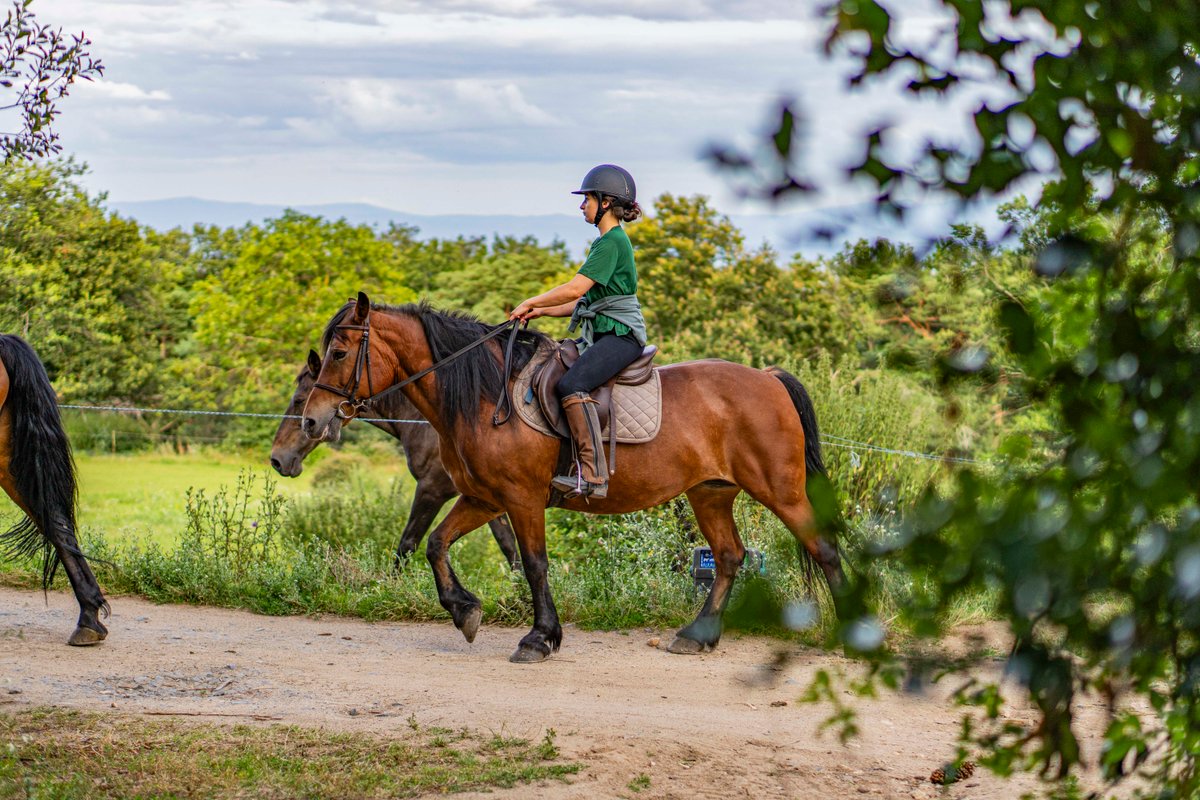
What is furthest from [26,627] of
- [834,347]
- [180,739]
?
[834,347]

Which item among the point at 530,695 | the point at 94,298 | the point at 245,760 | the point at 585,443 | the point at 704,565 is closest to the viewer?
the point at 245,760

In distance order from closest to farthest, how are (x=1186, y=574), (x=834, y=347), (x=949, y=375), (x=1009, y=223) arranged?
(x=1186, y=574) < (x=949, y=375) < (x=1009, y=223) < (x=834, y=347)

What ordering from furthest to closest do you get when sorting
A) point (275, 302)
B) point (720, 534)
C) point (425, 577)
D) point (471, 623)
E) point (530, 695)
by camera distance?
1. point (275, 302)
2. point (425, 577)
3. point (720, 534)
4. point (471, 623)
5. point (530, 695)

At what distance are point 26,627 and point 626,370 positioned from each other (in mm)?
4565

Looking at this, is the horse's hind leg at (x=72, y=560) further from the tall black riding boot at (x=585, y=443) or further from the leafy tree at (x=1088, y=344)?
the leafy tree at (x=1088, y=344)

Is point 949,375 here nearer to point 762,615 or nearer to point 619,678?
point 762,615

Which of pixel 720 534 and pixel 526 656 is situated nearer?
pixel 526 656

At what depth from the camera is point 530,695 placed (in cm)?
730

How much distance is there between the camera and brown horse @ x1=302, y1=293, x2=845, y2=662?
323 inches

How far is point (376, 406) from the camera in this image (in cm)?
993

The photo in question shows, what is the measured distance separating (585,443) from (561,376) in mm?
479

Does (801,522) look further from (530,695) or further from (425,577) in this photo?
(425,577)

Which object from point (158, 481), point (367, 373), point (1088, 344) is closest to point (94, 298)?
point (158, 481)

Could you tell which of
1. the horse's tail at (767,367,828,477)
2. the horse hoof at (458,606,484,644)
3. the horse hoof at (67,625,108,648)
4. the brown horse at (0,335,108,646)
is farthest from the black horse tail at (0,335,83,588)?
the horse's tail at (767,367,828,477)
